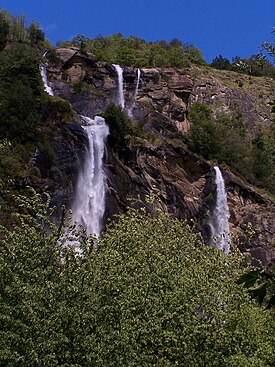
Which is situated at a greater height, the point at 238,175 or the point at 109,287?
the point at 238,175

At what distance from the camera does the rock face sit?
125ft

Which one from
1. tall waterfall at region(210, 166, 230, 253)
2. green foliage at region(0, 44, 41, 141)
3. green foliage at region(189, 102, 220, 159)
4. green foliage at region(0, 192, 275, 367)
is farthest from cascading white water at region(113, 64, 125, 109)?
green foliage at region(0, 192, 275, 367)

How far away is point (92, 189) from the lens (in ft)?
119

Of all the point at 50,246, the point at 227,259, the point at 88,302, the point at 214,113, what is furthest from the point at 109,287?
the point at 214,113

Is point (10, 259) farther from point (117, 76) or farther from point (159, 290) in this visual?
point (117, 76)

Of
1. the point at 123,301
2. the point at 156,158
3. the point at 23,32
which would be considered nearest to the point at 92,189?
the point at 156,158

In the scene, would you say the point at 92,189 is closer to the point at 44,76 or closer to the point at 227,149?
the point at 44,76

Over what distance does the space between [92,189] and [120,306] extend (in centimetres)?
2350

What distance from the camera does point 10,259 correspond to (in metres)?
13.2

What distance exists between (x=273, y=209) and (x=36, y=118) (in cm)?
2361

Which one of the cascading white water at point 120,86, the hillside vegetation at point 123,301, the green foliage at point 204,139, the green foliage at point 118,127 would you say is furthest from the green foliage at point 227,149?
the hillside vegetation at point 123,301

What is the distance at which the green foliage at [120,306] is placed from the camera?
11.8 m

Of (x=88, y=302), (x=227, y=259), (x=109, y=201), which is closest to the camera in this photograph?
(x=88, y=302)

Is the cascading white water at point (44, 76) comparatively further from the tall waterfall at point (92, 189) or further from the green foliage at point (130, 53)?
the tall waterfall at point (92, 189)
